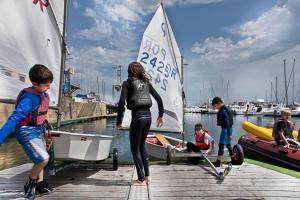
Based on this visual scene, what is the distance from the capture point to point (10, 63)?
5887 mm

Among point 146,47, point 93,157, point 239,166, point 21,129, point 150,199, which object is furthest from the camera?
point 146,47

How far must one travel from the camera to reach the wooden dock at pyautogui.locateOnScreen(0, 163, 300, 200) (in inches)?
203

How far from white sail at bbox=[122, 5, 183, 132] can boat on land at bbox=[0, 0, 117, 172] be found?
12.7 feet

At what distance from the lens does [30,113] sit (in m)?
4.56

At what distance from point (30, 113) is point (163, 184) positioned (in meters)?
2.68

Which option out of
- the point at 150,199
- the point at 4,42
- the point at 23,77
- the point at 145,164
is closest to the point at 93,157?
the point at 145,164

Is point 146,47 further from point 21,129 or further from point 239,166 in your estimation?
point 21,129

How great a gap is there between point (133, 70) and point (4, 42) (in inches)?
90.8

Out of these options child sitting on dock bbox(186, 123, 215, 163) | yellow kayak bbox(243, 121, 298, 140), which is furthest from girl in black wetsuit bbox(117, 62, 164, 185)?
yellow kayak bbox(243, 121, 298, 140)

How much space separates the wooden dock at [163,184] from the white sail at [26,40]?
1630mm

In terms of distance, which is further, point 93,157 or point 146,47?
point 146,47

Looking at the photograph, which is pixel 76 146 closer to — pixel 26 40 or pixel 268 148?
pixel 26 40

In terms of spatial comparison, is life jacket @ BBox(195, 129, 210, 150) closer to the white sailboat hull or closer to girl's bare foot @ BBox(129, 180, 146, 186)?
girl's bare foot @ BBox(129, 180, 146, 186)

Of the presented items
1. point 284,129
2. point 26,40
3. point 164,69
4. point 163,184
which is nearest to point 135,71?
point 163,184
